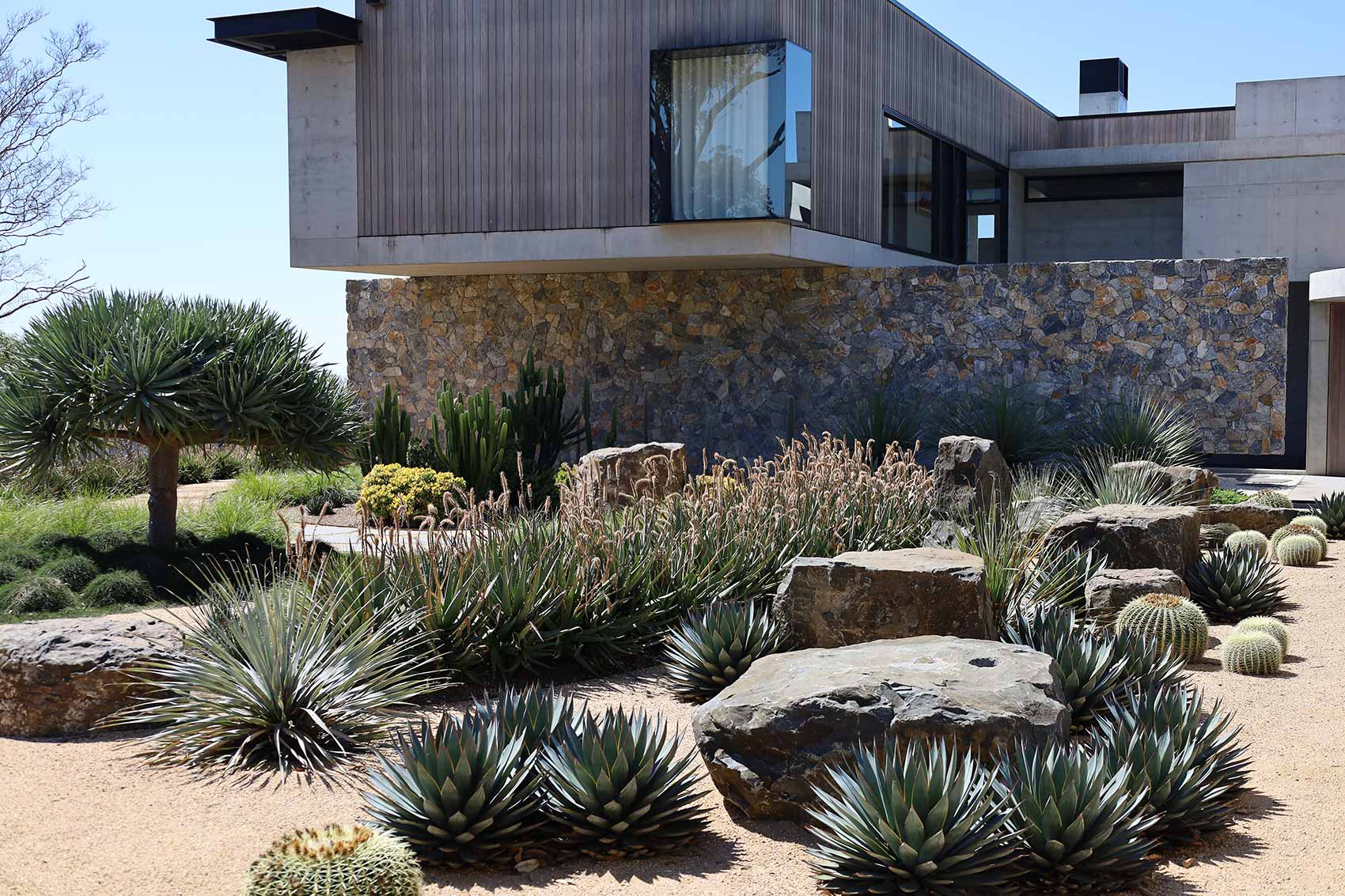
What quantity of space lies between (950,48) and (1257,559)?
14837 millimetres

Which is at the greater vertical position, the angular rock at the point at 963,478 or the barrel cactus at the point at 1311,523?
the angular rock at the point at 963,478

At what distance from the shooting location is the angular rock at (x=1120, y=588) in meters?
8.36

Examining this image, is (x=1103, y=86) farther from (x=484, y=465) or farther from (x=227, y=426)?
(x=227, y=426)

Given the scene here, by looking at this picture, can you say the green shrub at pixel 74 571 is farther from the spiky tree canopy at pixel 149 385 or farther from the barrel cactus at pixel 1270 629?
the barrel cactus at pixel 1270 629

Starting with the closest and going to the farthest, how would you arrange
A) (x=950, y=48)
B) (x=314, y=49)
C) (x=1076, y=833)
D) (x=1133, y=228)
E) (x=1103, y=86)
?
(x=1076, y=833)
(x=314, y=49)
(x=950, y=48)
(x=1133, y=228)
(x=1103, y=86)

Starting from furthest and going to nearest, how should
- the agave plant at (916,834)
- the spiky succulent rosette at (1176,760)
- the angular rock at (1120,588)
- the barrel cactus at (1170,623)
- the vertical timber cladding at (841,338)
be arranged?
1. the vertical timber cladding at (841,338)
2. the angular rock at (1120,588)
3. the barrel cactus at (1170,623)
4. the spiky succulent rosette at (1176,760)
5. the agave plant at (916,834)

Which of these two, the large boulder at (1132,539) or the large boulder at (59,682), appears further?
the large boulder at (1132,539)

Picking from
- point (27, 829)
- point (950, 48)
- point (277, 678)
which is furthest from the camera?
point (950, 48)

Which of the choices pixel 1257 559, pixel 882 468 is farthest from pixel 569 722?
pixel 1257 559

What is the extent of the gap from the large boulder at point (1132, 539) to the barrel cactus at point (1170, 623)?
142 cm

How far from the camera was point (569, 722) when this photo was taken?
17.1ft

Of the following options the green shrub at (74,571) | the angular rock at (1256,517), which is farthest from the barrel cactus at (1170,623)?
the green shrub at (74,571)

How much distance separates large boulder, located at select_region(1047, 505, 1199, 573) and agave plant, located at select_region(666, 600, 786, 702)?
11.0 ft

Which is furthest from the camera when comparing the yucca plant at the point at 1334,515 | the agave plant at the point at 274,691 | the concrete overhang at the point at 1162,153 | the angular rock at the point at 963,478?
the concrete overhang at the point at 1162,153
